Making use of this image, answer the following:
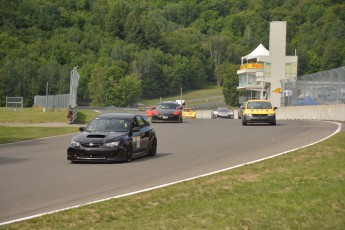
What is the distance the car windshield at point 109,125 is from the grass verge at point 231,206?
5.83 meters

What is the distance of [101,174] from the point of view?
17484mm

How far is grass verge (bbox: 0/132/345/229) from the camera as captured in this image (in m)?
10.8

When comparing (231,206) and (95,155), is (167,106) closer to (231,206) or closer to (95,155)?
(95,155)

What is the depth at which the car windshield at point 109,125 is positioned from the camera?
21.4 meters

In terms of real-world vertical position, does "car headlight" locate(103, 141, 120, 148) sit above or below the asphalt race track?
above

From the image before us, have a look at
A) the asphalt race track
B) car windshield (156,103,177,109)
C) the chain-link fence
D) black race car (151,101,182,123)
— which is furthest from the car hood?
the chain-link fence

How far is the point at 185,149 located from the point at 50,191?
34.2 feet

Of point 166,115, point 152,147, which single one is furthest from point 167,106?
point 152,147

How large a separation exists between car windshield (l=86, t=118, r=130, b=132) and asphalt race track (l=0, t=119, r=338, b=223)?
1.02 m

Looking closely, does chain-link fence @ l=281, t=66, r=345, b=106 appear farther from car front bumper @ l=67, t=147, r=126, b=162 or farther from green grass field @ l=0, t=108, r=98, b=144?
car front bumper @ l=67, t=147, r=126, b=162

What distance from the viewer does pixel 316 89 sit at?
2110 inches

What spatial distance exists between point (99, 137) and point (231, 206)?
29.4 feet

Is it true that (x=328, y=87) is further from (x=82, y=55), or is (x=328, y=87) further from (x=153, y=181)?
(x=82, y=55)

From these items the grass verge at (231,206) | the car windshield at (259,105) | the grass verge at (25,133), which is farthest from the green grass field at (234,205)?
the car windshield at (259,105)
